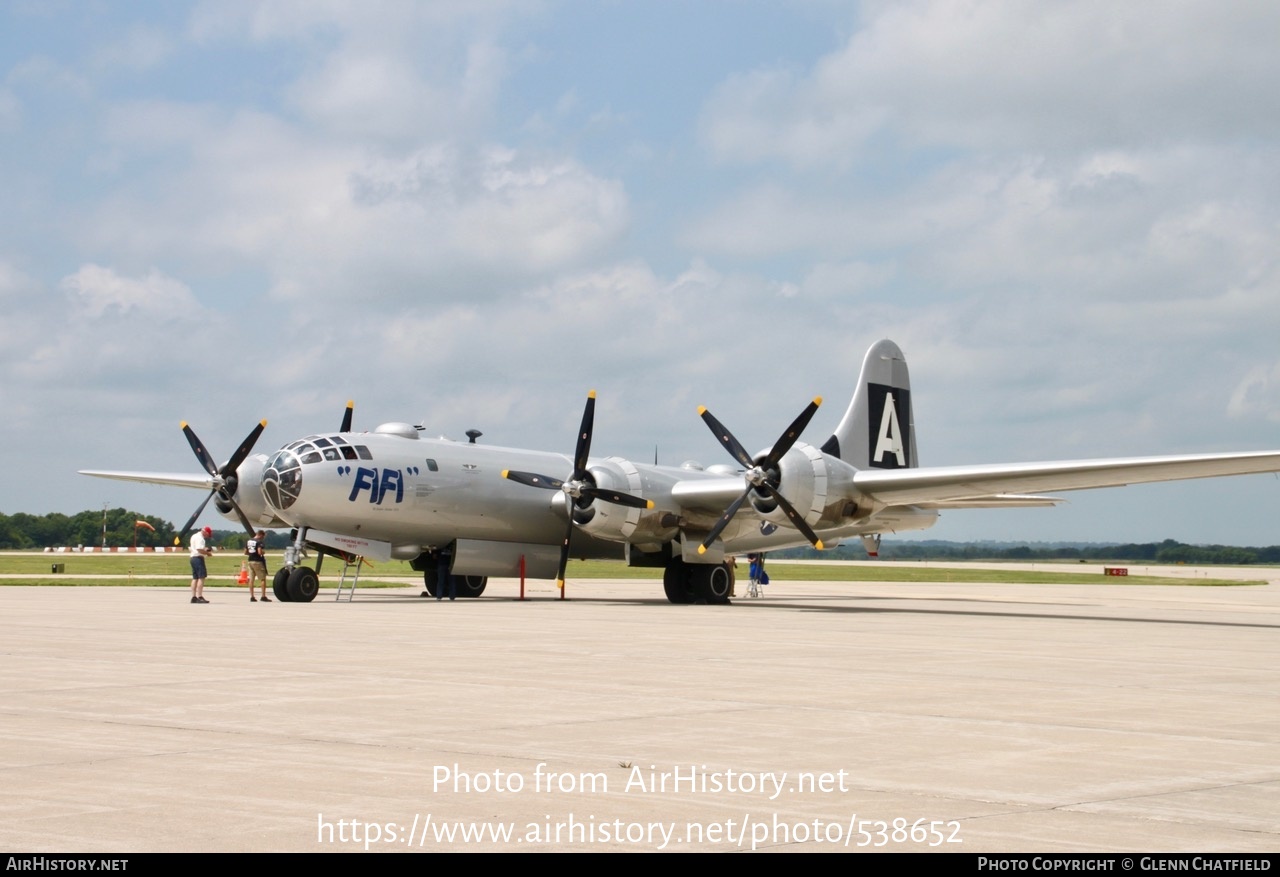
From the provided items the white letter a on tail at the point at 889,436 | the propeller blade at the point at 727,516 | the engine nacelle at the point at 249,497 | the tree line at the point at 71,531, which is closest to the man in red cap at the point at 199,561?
the engine nacelle at the point at 249,497

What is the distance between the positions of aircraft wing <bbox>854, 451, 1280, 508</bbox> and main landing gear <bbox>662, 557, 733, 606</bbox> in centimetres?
572

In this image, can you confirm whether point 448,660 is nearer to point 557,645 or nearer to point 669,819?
point 557,645

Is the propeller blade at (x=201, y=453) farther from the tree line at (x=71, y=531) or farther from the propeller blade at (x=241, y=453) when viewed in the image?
the tree line at (x=71, y=531)

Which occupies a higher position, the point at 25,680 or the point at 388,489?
the point at 388,489

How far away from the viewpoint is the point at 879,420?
37.3 m

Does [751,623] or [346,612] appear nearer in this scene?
[751,623]

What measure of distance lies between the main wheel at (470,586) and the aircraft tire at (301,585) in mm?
6893

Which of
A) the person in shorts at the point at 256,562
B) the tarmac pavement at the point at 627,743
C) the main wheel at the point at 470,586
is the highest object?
the person in shorts at the point at 256,562

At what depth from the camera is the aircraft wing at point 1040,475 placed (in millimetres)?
26172

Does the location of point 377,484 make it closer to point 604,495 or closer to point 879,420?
point 604,495

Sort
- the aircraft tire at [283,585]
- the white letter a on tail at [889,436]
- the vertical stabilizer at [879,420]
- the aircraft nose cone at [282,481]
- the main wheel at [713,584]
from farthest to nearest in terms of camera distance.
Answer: the white letter a on tail at [889,436]
the vertical stabilizer at [879,420]
the main wheel at [713,584]
the aircraft tire at [283,585]
the aircraft nose cone at [282,481]

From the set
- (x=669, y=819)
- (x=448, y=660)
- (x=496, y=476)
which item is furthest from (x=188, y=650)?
(x=496, y=476)
